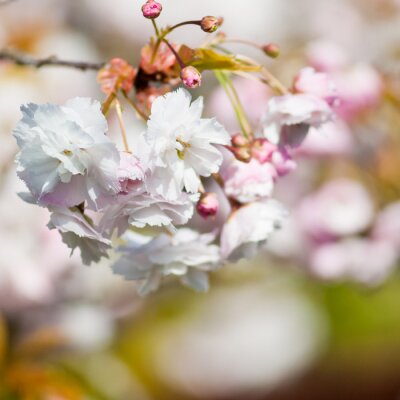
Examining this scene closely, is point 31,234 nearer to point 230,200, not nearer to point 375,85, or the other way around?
point 375,85

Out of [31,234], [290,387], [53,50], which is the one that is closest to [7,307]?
[31,234]

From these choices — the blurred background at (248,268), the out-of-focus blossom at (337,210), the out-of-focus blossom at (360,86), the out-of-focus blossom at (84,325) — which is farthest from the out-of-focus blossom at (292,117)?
the out-of-focus blossom at (84,325)

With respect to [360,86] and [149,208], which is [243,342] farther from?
[149,208]

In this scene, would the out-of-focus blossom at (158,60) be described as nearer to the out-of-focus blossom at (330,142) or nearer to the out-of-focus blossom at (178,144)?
the out-of-focus blossom at (178,144)

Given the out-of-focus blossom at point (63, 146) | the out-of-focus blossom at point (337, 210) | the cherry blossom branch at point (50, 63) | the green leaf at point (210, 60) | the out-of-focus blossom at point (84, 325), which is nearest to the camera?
the out-of-focus blossom at point (63, 146)

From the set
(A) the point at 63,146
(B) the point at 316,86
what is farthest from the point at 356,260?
(A) the point at 63,146

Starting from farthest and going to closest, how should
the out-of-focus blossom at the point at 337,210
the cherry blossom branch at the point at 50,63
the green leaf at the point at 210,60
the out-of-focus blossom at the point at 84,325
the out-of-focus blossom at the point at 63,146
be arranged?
the out-of-focus blossom at the point at 84,325, the out-of-focus blossom at the point at 337,210, the cherry blossom branch at the point at 50,63, the green leaf at the point at 210,60, the out-of-focus blossom at the point at 63,146

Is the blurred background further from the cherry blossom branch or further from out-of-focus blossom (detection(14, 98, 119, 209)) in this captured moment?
out-of-focus blossom (detection(14, 98, 119, 209))
